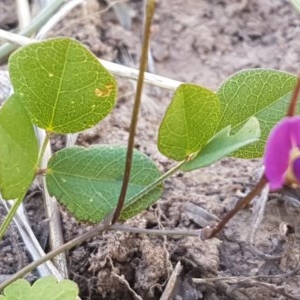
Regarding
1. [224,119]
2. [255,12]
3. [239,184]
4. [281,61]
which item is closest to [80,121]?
[224,119]

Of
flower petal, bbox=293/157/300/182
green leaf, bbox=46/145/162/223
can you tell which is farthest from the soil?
flower petal, bbox=293/157/300/182

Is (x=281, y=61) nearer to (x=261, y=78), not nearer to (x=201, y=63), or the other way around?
(x=201, y=63)

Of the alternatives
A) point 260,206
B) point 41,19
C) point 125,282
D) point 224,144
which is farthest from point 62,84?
point 41,19

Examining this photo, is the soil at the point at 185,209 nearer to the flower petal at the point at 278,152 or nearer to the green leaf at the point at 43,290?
the green leaf at the point at 43,290

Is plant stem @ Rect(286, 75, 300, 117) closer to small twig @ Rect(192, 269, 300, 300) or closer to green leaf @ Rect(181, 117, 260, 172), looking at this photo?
green leaf @ Rect(181, 117, 260, 172)

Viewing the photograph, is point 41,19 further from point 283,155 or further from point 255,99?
point 283,155

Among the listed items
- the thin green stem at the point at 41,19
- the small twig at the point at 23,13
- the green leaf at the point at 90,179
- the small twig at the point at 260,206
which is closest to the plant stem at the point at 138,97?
the green leaf at the point at 90,179
